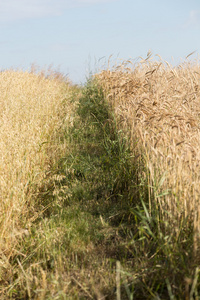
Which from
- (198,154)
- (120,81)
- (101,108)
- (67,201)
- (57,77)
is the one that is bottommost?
(67,201)

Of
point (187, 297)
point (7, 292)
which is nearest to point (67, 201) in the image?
point (7, 292)

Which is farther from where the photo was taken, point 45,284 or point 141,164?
point 141,164

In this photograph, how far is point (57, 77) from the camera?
34.7 feet

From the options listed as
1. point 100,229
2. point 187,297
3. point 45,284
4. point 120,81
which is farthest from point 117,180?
point 120,81

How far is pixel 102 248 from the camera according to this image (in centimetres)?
226

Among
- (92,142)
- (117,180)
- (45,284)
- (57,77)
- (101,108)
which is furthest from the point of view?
(57,77)

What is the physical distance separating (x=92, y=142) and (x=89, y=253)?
106 inches

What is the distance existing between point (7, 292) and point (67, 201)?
4.14 ft

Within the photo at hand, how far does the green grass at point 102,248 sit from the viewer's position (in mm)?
1734

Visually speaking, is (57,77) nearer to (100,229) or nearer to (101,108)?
(101,108)

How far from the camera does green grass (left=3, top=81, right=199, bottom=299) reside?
1.73 meters

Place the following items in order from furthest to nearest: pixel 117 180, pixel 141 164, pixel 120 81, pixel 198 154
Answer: pixel 120 81
pixel 117 180
pixel 141 164
pixel 198 154

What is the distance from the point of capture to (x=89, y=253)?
7.18 ft

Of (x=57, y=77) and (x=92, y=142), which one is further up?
(x=57, y=77)
